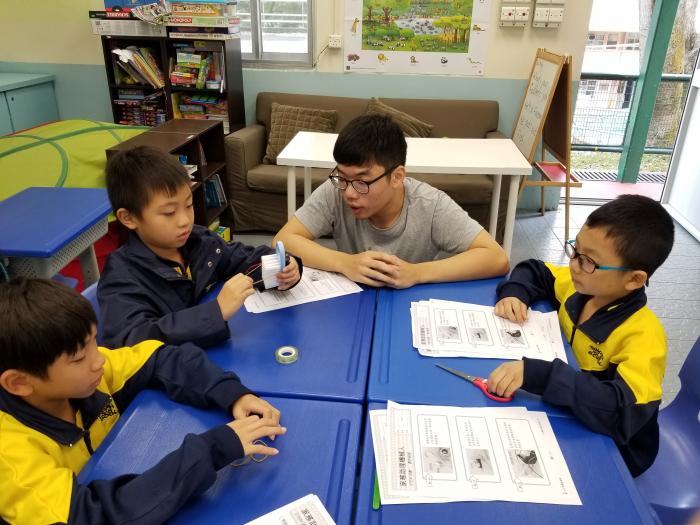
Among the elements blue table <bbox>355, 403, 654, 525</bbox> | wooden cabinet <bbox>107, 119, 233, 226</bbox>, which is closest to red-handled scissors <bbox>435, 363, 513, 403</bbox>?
blue table <bbox>355, 403, 654, 525</bbox>

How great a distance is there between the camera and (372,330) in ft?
4.16

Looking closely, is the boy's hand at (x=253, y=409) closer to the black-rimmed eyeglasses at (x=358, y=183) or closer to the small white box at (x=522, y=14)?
the black-rimmed eyeglasses at (x=358, y=183)

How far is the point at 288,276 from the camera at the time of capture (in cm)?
→ 140

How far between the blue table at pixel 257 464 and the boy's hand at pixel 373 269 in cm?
53

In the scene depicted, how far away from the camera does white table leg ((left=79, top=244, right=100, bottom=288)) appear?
2217mm

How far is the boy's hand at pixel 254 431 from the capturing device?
0.85 metres

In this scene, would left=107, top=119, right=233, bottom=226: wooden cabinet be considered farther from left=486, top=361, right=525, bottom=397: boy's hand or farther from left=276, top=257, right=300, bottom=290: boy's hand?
left=486, top=361, right=525, bottom=397: boy's hand

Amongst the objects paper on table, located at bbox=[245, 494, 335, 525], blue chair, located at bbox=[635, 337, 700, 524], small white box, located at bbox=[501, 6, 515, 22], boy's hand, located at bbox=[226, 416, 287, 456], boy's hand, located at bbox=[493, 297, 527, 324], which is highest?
small white box, located at bbox=[501, 6, 515, 22]

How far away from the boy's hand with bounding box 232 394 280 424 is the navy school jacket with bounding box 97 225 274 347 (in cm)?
25

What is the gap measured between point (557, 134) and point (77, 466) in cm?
359

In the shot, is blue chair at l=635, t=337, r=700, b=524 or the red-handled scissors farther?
blue chair at l=635, t=337, r=700, b=524

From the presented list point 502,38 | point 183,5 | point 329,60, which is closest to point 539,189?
point 502,38

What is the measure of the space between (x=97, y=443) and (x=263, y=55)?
3.77 m

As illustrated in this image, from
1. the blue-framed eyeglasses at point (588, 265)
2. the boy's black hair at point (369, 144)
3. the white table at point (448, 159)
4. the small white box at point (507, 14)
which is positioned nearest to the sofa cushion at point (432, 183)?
the white table at point (448, 159)
